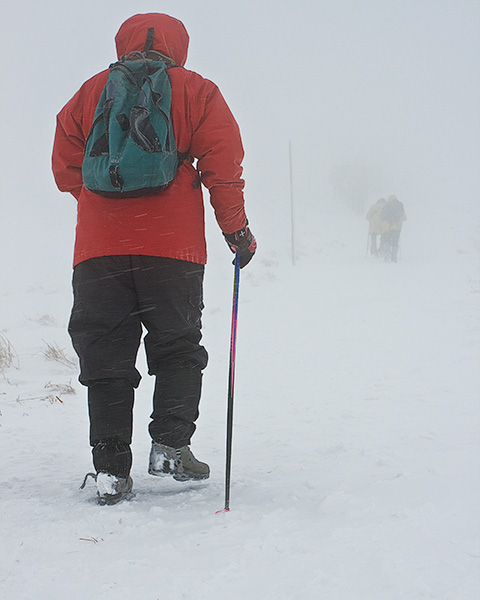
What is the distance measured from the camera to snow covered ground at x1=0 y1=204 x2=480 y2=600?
1088 mm

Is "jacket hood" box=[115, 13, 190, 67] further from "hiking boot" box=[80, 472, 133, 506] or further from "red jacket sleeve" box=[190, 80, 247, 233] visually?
"hiking boot" box=[80, 472, 133, 506]

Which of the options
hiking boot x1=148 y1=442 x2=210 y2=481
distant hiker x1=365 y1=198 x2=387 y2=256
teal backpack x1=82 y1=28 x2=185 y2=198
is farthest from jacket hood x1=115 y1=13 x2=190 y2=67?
distant hiker x1=365 y1=198 x2=387 y2=256

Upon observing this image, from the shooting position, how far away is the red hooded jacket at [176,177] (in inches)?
66.8

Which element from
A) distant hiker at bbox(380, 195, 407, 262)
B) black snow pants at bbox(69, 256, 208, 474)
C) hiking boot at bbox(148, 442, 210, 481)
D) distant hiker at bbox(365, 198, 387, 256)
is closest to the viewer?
black snow pants at bbox(69, 256, 208, 474)

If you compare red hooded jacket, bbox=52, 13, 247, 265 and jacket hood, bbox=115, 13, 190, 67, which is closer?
red hooded jacket, bbox=52, 13, 247, 265

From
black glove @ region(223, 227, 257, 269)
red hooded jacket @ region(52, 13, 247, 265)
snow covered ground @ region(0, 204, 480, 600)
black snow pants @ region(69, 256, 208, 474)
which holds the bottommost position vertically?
snow covered ground @ region(0, 204, 480, 600)

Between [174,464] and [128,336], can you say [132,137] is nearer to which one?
[128,336]

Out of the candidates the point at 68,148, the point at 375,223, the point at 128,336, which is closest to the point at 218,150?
the point at 68,148

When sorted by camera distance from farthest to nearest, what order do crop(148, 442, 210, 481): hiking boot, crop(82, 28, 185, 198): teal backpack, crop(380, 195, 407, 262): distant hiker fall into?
crop(380, 195, 407, 262): distant hiker
crop(148, 442, 210, 481): hiking boot
crop(82, 28, 185, 198): teal backpack

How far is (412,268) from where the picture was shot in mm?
12102

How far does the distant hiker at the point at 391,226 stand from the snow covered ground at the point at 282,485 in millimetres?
9729

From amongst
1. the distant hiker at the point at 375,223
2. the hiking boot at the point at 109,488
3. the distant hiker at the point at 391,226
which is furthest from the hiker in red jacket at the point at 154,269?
the distant hiker at the point at 375,223

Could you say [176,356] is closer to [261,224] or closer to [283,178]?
[261,224]

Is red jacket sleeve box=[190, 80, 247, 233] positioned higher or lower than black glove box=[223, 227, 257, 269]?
higher
